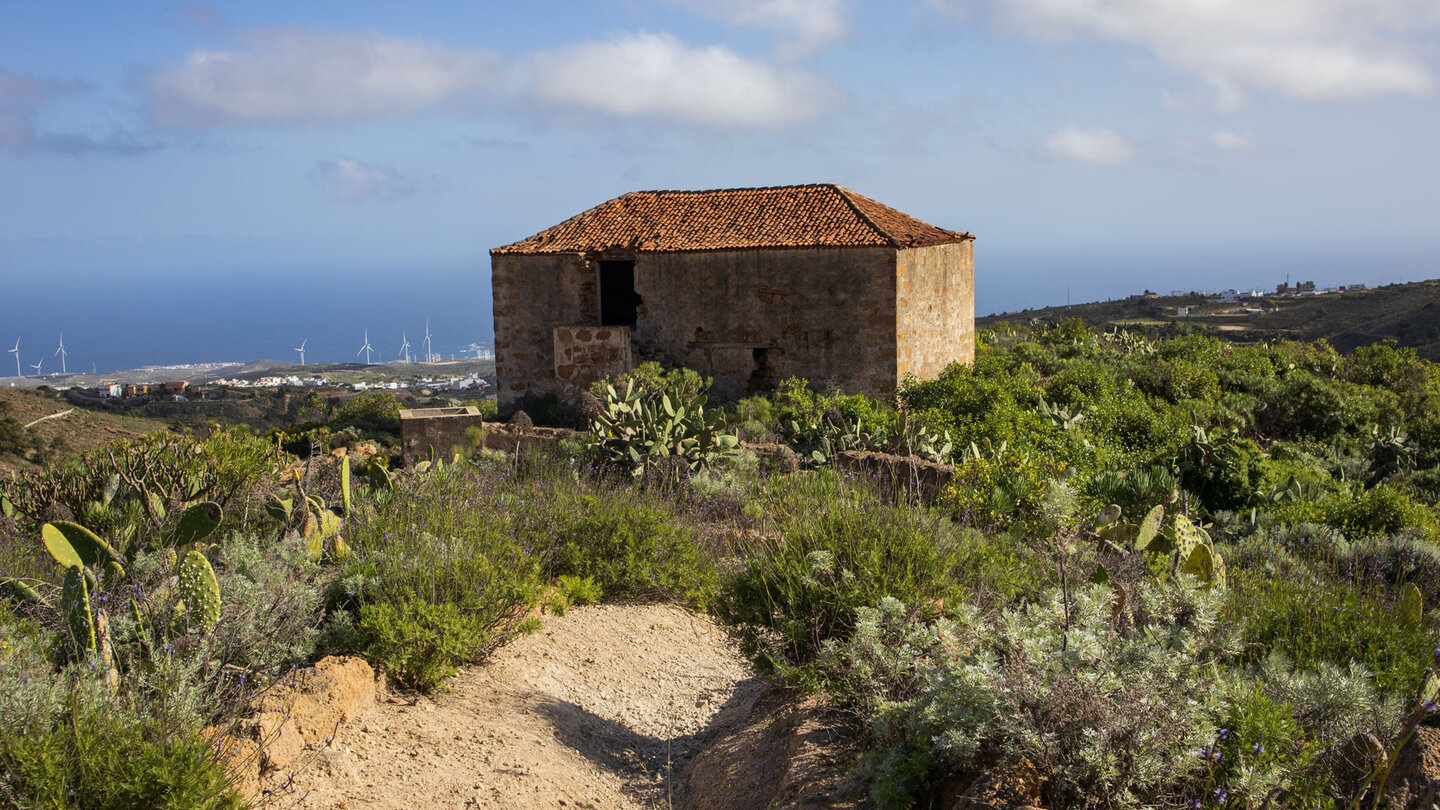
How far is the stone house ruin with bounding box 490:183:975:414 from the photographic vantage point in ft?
57.7

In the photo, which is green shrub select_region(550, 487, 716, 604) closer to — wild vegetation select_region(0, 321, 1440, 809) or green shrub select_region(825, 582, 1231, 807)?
wild vegetation select_region(0, 321, 1440, 809)

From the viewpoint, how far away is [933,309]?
18.6 m

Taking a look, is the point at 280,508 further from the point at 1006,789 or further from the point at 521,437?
the point at 521,437

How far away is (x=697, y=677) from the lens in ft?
20.6

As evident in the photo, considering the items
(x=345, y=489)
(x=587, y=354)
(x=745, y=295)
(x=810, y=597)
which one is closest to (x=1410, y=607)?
(x=810, y=597)

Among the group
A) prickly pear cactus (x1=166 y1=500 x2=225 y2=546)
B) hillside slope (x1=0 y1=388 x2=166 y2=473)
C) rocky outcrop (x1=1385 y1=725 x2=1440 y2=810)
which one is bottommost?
hillside slope (x1=0 y1=388 x2=166 y2=473)

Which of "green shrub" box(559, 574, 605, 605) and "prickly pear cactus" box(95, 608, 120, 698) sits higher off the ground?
"prickly pear cactus" box(95, 608, 120, 698)

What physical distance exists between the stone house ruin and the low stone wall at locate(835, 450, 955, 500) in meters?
6.58

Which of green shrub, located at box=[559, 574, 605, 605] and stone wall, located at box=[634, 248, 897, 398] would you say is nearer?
green shrub, located at box=[559, 574, 605, 605]

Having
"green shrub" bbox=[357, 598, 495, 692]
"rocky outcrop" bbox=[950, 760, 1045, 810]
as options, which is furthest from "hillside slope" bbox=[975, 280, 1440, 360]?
"rocky outcrop" bbox=[950, 760, 1045, 810]

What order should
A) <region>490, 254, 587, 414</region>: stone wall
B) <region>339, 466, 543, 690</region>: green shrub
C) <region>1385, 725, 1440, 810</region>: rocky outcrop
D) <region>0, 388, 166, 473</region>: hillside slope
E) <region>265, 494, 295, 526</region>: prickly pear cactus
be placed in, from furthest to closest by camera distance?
1. <region>0, 388, 166, 473</region>: hillside slope
2. <region>490, 254, 587, 414</region>: stone wall
3. <region>265, 494, 295, 526</region>: prickly pear cactus
4. <region>339, 466, 543, 690</region>: green shrub
5. <region>1385, 725, 1440, 810</region>: rocky outcrop

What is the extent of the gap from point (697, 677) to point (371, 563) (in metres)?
2.10

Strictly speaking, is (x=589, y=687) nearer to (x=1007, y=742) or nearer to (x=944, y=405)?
(x=1007, y=742)

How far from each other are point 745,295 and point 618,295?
14.3ft
